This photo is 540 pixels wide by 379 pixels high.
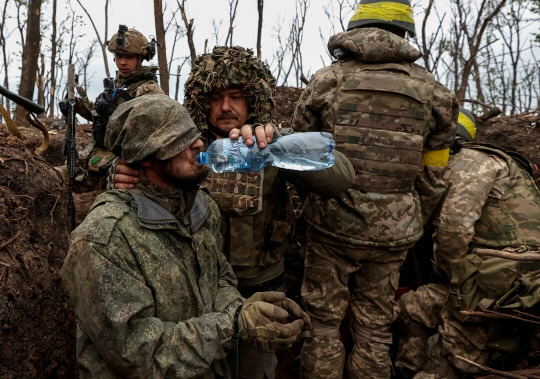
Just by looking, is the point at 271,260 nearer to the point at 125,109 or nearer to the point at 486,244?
the point at 125,109

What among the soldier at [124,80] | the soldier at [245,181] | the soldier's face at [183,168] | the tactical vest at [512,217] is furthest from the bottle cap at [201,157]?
the soldier at [124,80]

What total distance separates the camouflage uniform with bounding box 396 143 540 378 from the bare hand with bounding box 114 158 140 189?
234 centimetres

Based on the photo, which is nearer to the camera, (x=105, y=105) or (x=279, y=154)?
(x=279, y=154)

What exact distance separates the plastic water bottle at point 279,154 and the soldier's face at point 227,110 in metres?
0.37

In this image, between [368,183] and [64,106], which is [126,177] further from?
[64,106]

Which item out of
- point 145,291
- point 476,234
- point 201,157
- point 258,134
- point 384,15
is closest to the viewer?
point 145,291

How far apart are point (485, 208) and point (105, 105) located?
12.5ft

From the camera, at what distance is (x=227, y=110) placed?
282 cm

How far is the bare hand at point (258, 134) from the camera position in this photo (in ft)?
7.16

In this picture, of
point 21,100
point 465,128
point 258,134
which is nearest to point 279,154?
point 258,134

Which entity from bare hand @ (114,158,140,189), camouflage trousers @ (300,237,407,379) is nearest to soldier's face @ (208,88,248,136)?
bare hand @ (114,158,140,189)

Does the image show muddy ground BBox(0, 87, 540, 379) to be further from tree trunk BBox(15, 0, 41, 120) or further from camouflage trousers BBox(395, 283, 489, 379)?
tree trunk BBox(15, 0, 41, 120)

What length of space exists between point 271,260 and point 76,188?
3783 millimetres

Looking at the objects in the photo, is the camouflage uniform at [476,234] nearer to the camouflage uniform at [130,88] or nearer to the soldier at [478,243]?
the soldier at [478,243]
